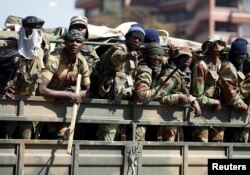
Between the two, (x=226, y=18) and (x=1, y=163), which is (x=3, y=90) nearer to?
(x=1, y=163)

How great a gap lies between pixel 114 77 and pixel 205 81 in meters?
0.98

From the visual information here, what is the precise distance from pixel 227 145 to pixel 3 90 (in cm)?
217

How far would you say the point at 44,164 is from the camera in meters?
4.92

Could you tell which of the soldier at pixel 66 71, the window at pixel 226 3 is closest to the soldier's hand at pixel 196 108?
the soldier at pixel 66 71

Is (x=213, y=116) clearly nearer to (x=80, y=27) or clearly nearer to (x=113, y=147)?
(x=113, y=147)

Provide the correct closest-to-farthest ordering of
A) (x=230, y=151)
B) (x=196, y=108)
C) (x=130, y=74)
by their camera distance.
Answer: (x=130, y=74)
(x=196, y=108)
(x=230, y=151)

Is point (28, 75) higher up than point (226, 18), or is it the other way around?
point (226, 18)

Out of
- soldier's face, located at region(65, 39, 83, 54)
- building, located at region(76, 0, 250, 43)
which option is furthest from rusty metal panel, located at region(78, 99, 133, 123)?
building, located at region(76, 0, 250, 43)

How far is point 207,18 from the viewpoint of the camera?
44.2 metres

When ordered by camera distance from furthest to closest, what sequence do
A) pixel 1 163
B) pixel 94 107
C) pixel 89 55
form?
pixel 89 55
pixel 94 107
pixel 1 163

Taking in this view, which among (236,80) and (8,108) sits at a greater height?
(236,80)

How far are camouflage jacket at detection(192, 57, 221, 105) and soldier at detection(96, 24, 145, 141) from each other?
25.8 inches

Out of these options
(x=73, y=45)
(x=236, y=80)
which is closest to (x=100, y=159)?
(x=73, y=45)

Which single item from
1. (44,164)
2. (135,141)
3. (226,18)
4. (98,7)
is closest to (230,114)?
(135,141)
